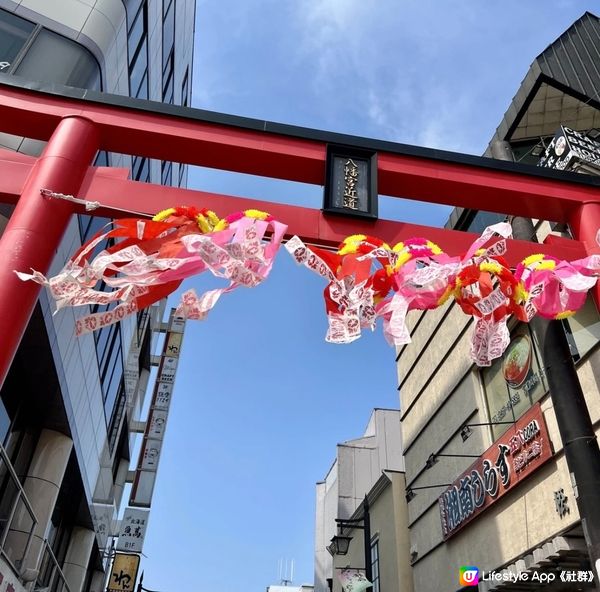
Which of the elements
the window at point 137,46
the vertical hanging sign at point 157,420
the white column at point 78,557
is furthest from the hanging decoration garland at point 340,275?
the white column at point 78,557

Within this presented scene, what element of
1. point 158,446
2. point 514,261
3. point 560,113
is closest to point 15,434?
point 158,446

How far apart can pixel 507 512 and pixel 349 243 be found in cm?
649

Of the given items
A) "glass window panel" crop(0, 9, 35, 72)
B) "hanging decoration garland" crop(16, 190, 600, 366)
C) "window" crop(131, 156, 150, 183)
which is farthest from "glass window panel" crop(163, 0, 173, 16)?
"hanging decoration garland" crop(16, 190, 600, 366)

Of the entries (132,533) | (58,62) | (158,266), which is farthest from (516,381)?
(132,533)

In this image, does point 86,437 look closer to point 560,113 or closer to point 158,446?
point 158,446

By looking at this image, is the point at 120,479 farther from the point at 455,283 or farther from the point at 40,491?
the point at 455,283

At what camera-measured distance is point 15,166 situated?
4.46 metres

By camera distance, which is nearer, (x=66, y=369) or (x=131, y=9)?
(x=66, y=369)

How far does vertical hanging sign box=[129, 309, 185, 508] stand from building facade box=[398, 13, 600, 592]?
6.95m

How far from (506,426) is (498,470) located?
88cm

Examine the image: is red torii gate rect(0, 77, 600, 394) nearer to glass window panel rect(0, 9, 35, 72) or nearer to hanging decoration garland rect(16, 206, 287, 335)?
hanging decoration garland rect(16, 206, 287, 335)

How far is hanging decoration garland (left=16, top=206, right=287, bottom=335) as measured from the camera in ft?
12.0

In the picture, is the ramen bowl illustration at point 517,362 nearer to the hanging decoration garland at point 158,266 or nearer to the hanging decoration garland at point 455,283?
the hanging decoration garland at point 455,283

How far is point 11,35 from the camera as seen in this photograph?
880 cm
